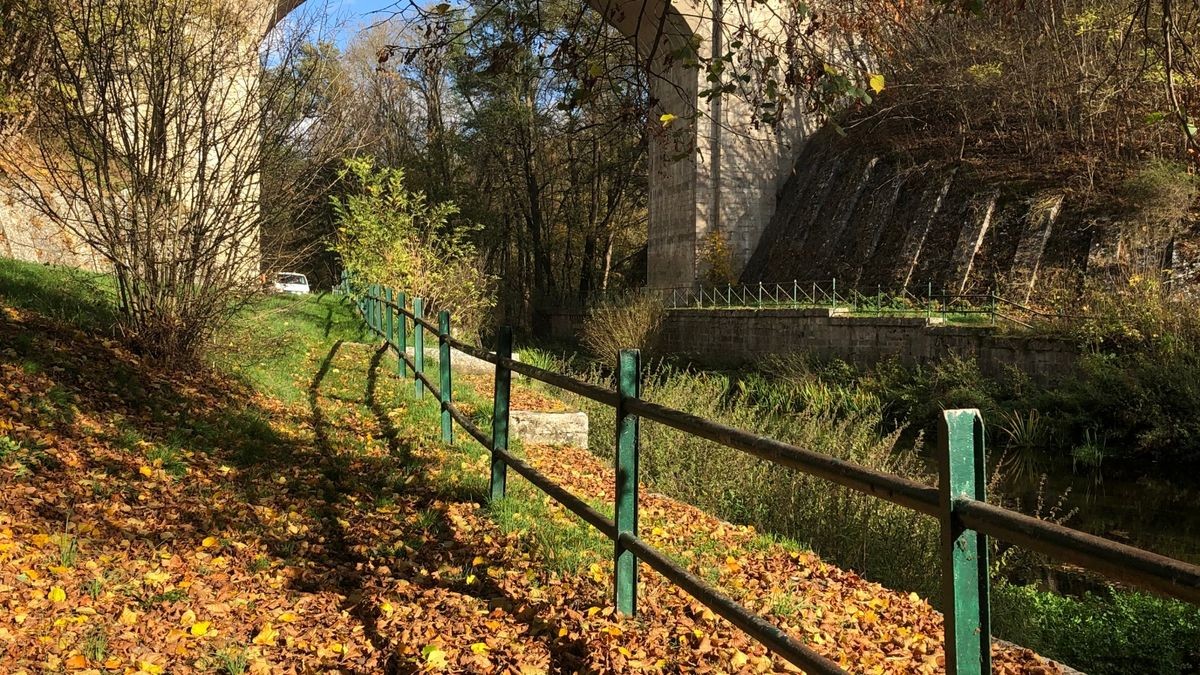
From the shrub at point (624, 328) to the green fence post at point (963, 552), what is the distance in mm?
19267

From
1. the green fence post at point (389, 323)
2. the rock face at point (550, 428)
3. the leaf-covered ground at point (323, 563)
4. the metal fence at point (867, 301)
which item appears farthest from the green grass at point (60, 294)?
the metal fence at point (867, 301)

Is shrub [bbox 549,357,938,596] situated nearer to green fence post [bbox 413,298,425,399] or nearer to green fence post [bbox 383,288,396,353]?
green fence post [bbox 413,298,425,399]

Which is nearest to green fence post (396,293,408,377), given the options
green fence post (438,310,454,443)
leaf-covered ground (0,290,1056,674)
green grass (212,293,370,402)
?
green grass (212,293,370,402)

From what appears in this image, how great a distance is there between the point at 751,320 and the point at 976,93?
7989mm

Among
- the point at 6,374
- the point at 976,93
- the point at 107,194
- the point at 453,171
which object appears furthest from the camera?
the point at 453,171

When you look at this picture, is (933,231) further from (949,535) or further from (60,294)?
(949,535)

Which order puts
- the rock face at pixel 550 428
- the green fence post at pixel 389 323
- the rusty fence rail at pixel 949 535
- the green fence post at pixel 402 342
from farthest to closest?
the green fence post at pixel 389 323 → the green fence post at pixel 402 342 → the rock face at pixel 550 428 → the rusty fence rail at pixel 949 535

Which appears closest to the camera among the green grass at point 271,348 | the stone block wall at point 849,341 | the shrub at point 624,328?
the green grass at point 271,348

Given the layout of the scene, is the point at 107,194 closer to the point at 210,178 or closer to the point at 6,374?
the point at 210,178

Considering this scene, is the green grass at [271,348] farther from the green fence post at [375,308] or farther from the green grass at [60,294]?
the green grass at [60,294]

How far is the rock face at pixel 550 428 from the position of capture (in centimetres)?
711

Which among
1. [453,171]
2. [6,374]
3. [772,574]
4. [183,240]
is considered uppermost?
[453,171]

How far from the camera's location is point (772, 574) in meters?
4.43

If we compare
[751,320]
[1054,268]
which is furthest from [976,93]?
[751,320]
